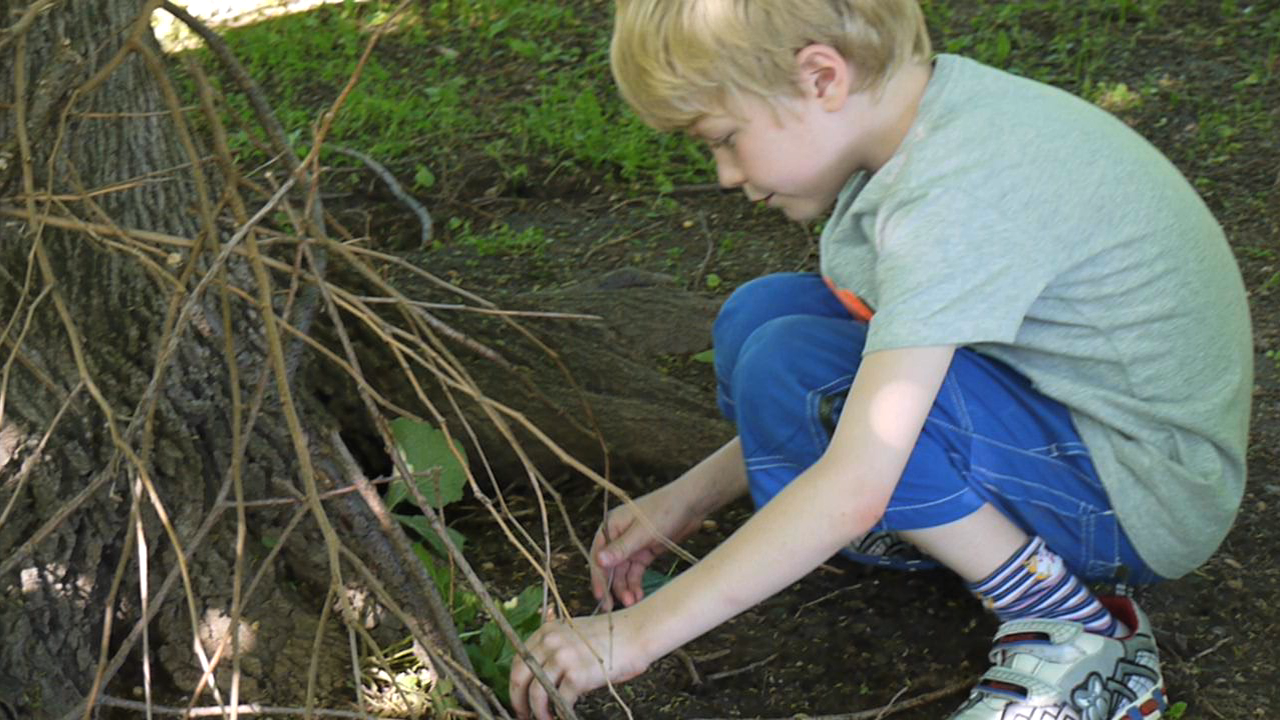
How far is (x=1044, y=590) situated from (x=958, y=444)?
248 millimetres

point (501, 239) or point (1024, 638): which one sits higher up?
point (501, 239)

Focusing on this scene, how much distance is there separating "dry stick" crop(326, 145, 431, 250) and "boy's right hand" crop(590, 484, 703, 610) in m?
1.44

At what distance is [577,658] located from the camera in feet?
5.49

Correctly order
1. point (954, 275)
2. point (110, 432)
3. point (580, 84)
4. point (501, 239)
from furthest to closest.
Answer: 1. point (580, 84)
2. point (501, 239)
3. point (110, 432)
4. point (954, 275)

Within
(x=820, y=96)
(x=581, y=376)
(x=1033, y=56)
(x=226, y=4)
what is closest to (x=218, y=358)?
(x=581, y=376)

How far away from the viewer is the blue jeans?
189 centimetres

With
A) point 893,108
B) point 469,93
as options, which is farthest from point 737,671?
point 469,93

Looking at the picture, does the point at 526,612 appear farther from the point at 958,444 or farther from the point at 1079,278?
the point at 1079,278

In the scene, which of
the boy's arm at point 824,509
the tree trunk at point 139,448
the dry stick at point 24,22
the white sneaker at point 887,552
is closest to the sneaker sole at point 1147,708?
the white sneaker at point 887,552

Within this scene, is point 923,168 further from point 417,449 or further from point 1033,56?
point 1033,56

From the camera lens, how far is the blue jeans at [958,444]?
189 cm

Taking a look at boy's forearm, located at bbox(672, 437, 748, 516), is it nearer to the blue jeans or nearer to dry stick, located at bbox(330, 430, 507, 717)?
the blue jeans

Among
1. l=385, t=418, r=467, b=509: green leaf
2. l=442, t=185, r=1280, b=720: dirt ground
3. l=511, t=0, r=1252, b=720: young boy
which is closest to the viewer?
l=511, t=0, r=1252, b=720: young boy

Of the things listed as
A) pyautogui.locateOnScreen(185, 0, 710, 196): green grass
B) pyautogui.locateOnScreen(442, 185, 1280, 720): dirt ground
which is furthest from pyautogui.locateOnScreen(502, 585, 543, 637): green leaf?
pyautogui.locateOnScreen(185, 0, 710, 196): green grass
